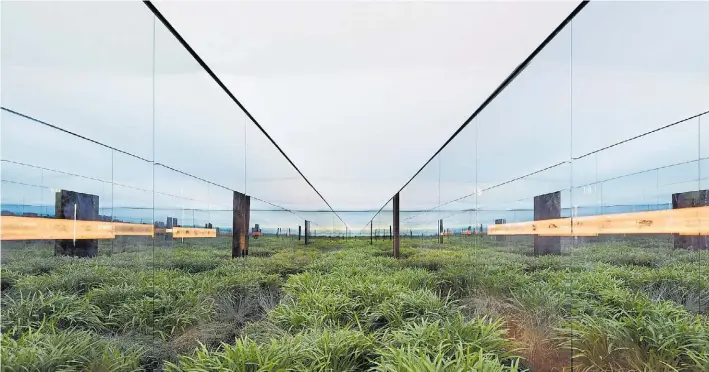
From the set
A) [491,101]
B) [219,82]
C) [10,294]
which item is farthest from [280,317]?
[491,101]

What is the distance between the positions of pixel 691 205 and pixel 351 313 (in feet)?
11.2

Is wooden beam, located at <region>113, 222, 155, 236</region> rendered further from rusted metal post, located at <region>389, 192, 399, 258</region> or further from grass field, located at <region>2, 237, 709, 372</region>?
rusted metal post, located at <region>389, 192, 399, 258</region>

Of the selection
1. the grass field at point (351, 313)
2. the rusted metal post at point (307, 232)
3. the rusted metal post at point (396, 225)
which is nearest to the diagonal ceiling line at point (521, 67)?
the grass field at point (351, 313)

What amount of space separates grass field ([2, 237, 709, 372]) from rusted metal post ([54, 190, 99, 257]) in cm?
6

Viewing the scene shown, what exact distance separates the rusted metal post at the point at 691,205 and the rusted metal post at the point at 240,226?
11.8 ft

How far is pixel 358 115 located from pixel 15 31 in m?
3.87

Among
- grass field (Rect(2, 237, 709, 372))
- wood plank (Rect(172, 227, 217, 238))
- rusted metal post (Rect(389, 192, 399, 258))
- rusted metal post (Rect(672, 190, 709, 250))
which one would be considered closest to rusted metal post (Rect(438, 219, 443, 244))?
grass field (Rect(2, 237, 709, 372))

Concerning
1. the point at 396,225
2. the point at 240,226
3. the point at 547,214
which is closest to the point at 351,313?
the point at 240,226

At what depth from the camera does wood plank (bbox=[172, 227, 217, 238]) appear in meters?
2.91

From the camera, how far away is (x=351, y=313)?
453cm

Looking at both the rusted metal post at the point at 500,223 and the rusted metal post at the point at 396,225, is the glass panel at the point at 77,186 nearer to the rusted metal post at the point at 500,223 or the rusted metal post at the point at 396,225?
the rusted metal post at the point at 500,223

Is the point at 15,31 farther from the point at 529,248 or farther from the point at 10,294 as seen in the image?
the point at 529,248

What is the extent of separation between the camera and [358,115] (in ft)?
17.0

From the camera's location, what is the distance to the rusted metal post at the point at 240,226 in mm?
4211
